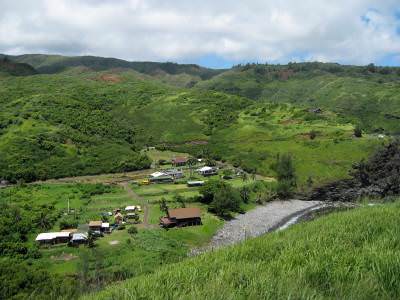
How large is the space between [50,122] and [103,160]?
24018 millimetres

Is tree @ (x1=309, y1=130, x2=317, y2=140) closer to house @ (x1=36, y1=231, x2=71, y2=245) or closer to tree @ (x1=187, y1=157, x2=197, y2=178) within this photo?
tree @ (x1=187, y1=157, x2=197, y2=178)

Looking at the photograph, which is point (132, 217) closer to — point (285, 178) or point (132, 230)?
point (132, 230)

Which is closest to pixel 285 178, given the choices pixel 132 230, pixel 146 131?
pixel 132 230

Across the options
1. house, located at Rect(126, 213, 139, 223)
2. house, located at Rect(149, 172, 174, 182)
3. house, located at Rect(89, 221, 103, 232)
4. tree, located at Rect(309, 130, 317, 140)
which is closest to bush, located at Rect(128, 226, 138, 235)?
house, located at Rect(89, 221, 103, 232)

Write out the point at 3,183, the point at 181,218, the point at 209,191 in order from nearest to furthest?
the point at 181,218
the point at 209,191
the point at 3,183

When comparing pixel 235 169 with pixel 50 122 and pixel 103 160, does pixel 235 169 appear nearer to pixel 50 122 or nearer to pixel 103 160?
pixel 103 160

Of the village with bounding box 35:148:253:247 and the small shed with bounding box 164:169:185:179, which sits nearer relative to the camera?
the village with bounding box 35:148:253:247

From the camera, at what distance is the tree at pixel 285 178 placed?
79062mm

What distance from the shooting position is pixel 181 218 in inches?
2213

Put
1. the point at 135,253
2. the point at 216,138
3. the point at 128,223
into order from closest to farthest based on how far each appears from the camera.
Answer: the point at 135,253, the point at 128,223, the point at 216,138

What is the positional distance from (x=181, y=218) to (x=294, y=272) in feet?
153

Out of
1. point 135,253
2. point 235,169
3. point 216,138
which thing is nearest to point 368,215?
point 135,253

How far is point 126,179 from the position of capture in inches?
3263

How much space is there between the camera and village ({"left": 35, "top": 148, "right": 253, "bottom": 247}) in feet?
160
